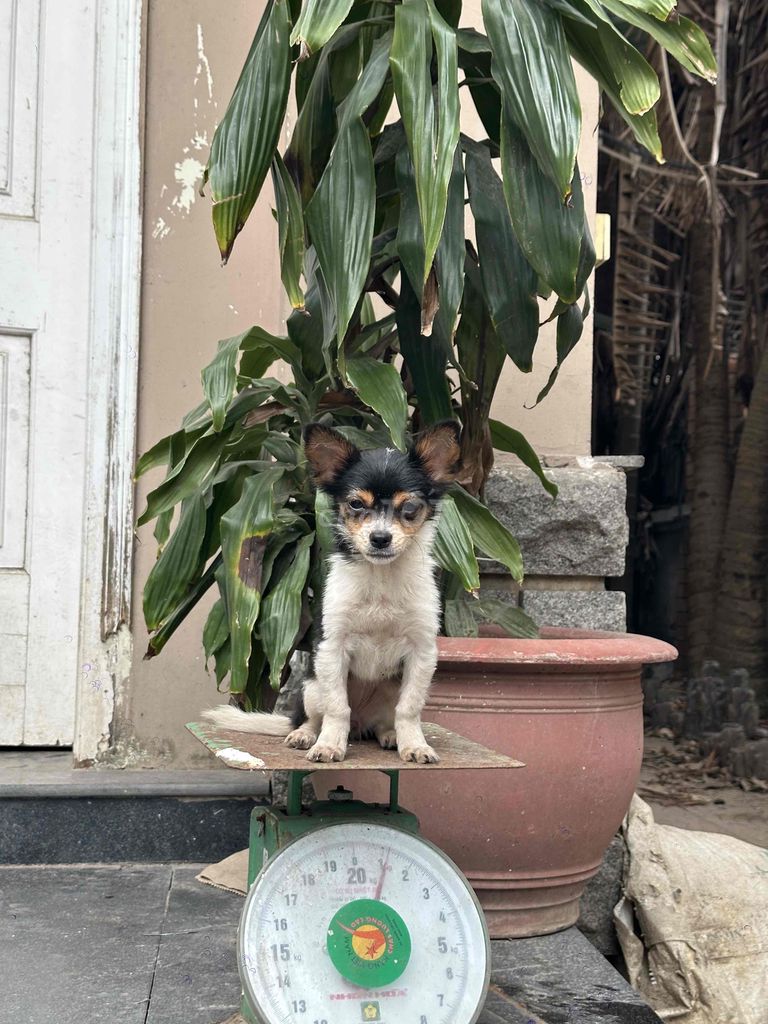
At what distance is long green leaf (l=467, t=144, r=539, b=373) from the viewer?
2.50m

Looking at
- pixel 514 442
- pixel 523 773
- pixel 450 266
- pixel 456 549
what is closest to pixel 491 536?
pixel 456 549

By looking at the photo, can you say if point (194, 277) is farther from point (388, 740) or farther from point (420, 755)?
point (420, 755)

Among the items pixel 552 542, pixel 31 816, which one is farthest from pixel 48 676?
pixel 552 542

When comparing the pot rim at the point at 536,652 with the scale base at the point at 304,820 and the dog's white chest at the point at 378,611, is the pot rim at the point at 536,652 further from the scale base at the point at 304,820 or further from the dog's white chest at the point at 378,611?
the scale base at the point at 304,820

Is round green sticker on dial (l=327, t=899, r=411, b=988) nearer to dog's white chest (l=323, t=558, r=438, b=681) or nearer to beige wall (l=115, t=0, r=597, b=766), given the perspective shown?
dog's white chest (l=323, t=558, r=438, b=681)

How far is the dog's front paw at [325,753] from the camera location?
1.74 meters

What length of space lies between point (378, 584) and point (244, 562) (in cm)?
61

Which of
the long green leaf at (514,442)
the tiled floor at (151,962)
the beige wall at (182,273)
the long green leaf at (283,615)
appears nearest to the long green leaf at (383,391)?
the long green leaf at (283,615)

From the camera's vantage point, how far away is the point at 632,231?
6.01 m

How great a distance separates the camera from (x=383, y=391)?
2.33 meters

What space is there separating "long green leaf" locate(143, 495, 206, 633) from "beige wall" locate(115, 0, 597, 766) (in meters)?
0.76

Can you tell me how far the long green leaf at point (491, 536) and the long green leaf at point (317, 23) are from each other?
105 centimetres

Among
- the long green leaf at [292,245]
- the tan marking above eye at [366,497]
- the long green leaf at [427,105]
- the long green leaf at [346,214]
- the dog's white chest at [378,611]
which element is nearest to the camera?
the tan marking above eye at [366,497]

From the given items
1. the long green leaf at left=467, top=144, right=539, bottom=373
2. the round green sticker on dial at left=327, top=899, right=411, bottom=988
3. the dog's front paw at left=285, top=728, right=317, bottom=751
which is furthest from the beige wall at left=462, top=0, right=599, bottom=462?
the round green sticker on dial at left=327, top=899, right=411, bottom=988
